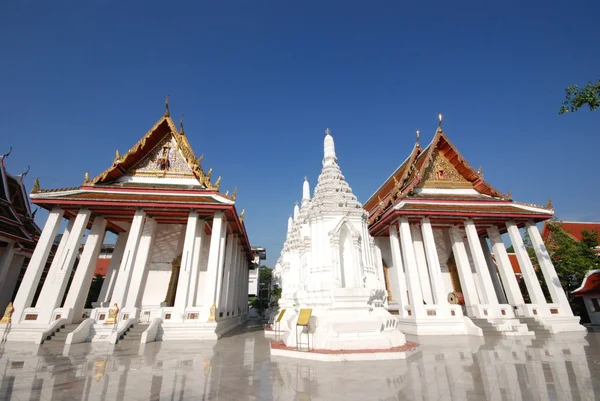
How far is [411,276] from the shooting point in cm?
1334

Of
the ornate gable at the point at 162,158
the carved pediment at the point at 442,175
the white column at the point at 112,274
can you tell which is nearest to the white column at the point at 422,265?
the carved pediment at the point at 442,175

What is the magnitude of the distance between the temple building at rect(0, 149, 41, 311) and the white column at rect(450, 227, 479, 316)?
77.3 ft

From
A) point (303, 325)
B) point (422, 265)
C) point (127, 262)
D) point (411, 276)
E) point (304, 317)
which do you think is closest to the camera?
point (303, 325)

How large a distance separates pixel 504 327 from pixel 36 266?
728 inches

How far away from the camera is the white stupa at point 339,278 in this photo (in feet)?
22.5

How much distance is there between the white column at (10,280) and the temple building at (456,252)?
823 inches

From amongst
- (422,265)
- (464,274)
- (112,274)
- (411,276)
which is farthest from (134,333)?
(464,274)

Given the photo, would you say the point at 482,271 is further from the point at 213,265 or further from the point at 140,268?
the point at 140,268

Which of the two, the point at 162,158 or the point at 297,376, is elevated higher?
the point at 162,158

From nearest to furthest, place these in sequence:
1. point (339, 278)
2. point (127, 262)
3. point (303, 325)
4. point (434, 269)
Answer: point (303, 325), point (339, 278), point (127, 262), point (434, 269)

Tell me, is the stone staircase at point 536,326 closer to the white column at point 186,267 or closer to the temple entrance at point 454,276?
the temple entrance at point 454,276

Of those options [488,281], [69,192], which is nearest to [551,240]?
[488,281]

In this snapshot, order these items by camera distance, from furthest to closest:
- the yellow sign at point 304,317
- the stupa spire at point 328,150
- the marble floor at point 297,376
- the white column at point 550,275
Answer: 1. the white column at point 550,275
2. the stupa spire at point 328,150
3. the yellow sign at point 304,317
4. the marble floor at point 297,376

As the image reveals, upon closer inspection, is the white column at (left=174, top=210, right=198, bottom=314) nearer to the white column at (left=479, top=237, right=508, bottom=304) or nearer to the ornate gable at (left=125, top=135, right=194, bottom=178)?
the ornate gable at (left=125, top=135, right=194, bottom=178)
